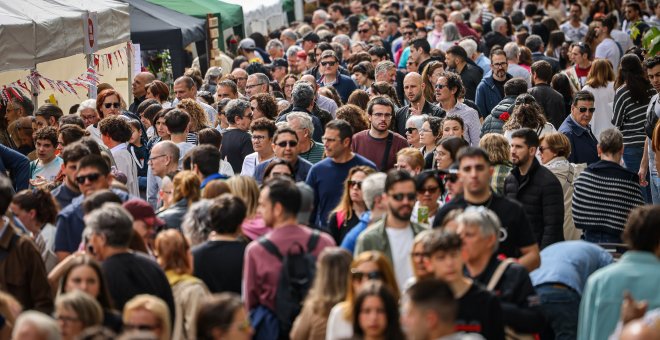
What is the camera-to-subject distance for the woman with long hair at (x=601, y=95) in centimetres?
1409

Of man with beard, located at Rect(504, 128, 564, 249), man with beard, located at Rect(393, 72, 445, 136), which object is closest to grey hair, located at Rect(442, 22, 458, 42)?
man with beard, located at Rect(393, 72, 445, 136)

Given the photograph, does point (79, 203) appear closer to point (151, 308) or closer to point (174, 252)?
point (174, 252)

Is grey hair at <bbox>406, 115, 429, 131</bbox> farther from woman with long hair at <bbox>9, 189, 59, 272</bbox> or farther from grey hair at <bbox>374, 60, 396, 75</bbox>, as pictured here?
grey hair at <bbox>374, 60, 396, 75</bbox>

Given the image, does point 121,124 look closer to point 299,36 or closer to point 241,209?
point 241,209

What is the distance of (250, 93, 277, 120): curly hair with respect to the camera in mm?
12508

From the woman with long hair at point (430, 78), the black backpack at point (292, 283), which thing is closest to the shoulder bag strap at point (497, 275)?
the black backpack at point (292, 283)

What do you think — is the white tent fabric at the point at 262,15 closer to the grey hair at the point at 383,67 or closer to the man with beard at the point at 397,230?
the grey hair at the point at 383,67

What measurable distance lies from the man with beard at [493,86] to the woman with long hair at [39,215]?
7.10m

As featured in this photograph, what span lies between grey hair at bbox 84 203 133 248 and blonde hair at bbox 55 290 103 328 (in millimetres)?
1023

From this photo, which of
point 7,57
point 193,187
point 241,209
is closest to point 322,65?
point 7,57

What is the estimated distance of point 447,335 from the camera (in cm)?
568

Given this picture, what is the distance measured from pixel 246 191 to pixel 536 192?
2062 mm

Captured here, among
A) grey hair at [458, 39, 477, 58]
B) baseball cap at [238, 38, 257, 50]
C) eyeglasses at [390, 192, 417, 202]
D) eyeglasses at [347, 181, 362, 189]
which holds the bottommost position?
eyeglasses at [347, 181, 362, 189]

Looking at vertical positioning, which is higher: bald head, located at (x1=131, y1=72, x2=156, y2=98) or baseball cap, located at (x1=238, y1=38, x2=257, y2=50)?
baseball cap, located at (x1=238, y1=38, x2=257, y2=50)
